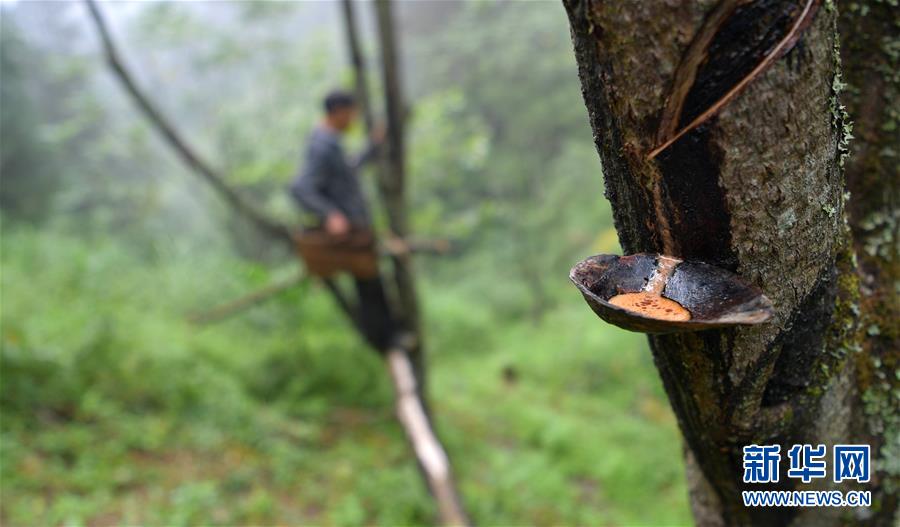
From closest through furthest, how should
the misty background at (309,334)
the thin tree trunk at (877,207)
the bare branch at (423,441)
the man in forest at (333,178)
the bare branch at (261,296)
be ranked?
the thin tree trunk at (877,207)
the bare branch at (423,441)
the misty background at (309,334)
the man in forest at (333,178)
the bare branch at (261,296)

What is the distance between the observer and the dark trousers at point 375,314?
14.0 ft

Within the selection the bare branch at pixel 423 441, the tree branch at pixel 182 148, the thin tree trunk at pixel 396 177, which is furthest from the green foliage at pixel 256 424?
the thin tree trunk at pixel 396 177

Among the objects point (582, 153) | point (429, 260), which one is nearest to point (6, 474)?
point (582, 153)

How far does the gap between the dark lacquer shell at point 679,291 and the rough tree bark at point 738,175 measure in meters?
0.03

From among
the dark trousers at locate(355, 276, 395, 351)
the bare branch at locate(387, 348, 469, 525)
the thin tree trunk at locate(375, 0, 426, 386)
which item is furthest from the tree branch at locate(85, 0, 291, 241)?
the bare branch at locate(387, 348, 469, 525)

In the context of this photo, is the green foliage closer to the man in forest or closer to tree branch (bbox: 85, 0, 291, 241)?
tree branch (bbox: 85, 0, 291, 241)

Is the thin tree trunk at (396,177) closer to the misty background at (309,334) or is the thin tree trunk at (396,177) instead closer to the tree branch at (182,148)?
the tree branch at (182,148)

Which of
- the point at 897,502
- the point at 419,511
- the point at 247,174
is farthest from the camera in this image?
the point at 247,174

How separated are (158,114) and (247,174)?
1.16m

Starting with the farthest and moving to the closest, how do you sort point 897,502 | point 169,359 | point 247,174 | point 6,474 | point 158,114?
point 247,174 < point 169,359 < point 158,114 < point 6,474 < point 897,502

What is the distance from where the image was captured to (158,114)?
3670 millimetres

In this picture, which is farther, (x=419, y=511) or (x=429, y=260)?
(x=429, y=260)

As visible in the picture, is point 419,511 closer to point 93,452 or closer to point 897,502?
point 93,452

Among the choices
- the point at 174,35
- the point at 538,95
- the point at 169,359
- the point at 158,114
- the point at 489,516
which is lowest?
the point at 489,516
